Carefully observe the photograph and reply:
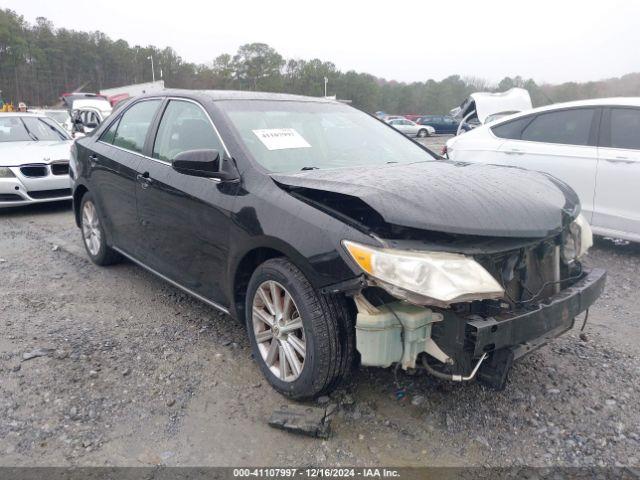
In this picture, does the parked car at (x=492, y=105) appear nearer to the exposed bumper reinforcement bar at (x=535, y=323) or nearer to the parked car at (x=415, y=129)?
the exposed bumper reinforcement bar at (x=535, y=323)

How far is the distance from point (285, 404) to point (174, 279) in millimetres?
1339

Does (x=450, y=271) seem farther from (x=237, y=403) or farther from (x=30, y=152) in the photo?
(x=30, y=152)

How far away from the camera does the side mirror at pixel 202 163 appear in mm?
2775

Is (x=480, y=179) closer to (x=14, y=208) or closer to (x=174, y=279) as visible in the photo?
(x=174, y=279)

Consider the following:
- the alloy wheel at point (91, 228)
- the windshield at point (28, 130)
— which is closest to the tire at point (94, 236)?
the alloy wheel at point (91, 228)

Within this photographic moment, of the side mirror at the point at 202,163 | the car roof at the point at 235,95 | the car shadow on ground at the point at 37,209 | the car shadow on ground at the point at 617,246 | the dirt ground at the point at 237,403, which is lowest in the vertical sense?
the dirt ground at the point at 237,403

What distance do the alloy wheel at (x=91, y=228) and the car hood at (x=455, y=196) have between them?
8.64ft

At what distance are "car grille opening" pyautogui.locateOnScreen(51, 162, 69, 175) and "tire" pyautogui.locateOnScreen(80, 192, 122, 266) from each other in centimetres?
275

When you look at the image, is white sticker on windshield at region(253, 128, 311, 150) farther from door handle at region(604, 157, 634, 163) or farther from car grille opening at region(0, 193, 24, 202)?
car grille opening at region(0, 193, 24, 202)

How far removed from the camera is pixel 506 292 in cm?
228

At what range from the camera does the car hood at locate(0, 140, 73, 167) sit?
7016 mm

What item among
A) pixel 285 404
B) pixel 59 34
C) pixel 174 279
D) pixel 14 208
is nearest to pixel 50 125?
pixel 14 208

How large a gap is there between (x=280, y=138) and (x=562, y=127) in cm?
364

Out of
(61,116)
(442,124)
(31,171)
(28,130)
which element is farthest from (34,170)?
(442,124)
